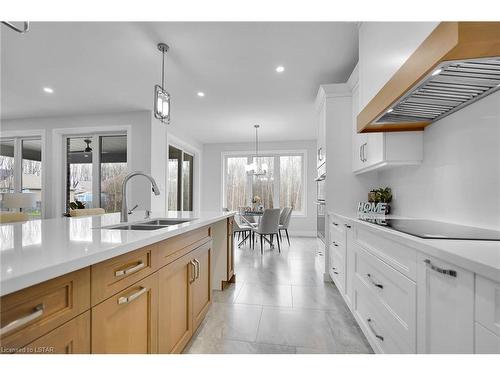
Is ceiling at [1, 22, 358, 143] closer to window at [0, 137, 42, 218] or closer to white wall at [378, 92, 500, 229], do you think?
window at [0, 137, 42, 218]

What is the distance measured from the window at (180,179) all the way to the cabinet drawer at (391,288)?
4779 millimetres

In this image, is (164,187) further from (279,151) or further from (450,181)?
(450,181)

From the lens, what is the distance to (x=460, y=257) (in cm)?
80

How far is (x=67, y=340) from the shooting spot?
0.72 m

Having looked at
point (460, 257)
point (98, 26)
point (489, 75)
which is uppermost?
point (98, 26)

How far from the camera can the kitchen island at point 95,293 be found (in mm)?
604

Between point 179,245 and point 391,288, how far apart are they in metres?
1.25

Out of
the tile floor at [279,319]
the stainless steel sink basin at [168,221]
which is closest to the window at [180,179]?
the tile floor at [279,319]

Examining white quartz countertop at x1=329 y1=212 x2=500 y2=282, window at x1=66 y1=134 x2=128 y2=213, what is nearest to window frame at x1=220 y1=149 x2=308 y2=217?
window at x1=66 y1=134 x2=128 y2=213

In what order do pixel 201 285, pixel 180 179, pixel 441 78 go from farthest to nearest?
pixel 180 179 → pixel 201 285 → pixel 441 78

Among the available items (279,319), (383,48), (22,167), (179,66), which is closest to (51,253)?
(279,319)

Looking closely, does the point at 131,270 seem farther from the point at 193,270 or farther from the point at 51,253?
the point at 193,270

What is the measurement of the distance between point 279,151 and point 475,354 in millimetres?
6309
